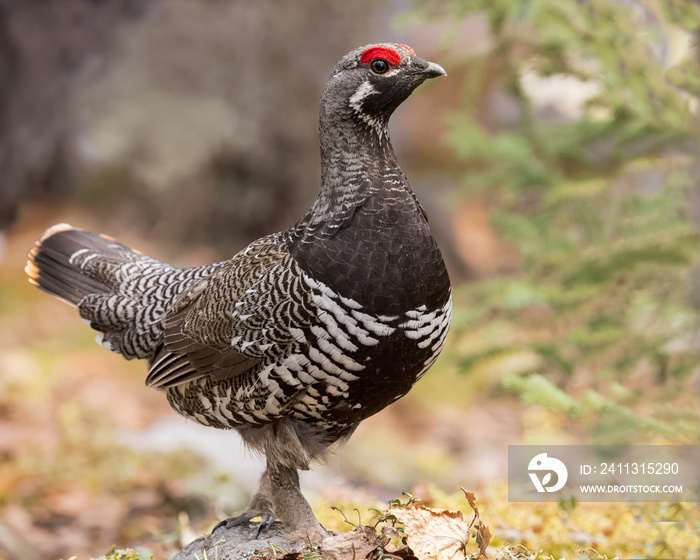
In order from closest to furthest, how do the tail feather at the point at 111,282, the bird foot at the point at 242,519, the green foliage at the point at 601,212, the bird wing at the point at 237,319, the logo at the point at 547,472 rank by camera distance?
the bird wing at the point at 237,319 → the bird foot at the point at 242,519 → the tail feather at the point at 111,282 → the logo at the point at 547,472 → the green foliage at the point at 601,212

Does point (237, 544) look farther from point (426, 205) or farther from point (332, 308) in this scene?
point (426, 205)

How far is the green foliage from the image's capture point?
4281 mm

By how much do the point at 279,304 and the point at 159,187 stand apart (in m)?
7.68

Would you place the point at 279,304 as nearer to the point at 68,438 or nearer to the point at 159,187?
the point at 68,438

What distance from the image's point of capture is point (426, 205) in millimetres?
10164

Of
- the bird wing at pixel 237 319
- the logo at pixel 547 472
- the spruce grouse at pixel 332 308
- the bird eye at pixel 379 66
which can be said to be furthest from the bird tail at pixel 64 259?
the logo at pixel 547 472

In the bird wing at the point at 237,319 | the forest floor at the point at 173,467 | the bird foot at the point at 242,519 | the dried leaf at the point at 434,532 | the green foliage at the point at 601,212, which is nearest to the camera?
the dried leaf at the point at 434,532

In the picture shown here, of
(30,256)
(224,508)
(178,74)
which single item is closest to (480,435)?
(224,508)

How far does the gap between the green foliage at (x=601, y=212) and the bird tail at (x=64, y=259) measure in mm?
2300

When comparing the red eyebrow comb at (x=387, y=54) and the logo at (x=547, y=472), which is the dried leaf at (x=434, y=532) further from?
the red eyebrow comb at (x=387, y=54)

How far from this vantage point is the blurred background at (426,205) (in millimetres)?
4375

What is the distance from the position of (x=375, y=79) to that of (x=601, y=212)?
3.86 m

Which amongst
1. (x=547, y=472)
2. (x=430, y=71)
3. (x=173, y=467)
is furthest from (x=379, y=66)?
(x=173, y=467)

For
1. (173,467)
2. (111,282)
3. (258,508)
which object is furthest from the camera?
(173,467)
